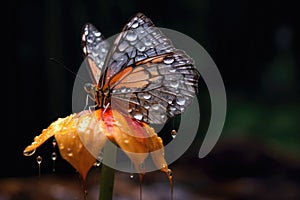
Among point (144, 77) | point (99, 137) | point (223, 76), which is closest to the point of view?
point (99, 137)

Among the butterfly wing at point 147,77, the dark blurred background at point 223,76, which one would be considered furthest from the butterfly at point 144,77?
the dark blurred background at point 223,76

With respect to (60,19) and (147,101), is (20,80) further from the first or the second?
(147,101)

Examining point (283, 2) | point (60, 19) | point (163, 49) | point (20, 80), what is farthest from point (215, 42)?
point (163, 49)

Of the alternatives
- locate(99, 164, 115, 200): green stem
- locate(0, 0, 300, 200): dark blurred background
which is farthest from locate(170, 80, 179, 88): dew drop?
locate(0, 0, 300, 200): dark blurred background

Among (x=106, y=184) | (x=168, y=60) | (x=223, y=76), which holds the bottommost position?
(x=223, y=76)

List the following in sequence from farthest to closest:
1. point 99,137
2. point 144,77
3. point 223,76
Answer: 1. point 223,76
2. point 144,77
3. point 99,137

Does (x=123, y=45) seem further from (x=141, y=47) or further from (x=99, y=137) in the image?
(x=99, y=137)

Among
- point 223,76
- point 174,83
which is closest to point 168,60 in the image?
point 174,83

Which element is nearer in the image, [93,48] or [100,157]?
[100,157]
